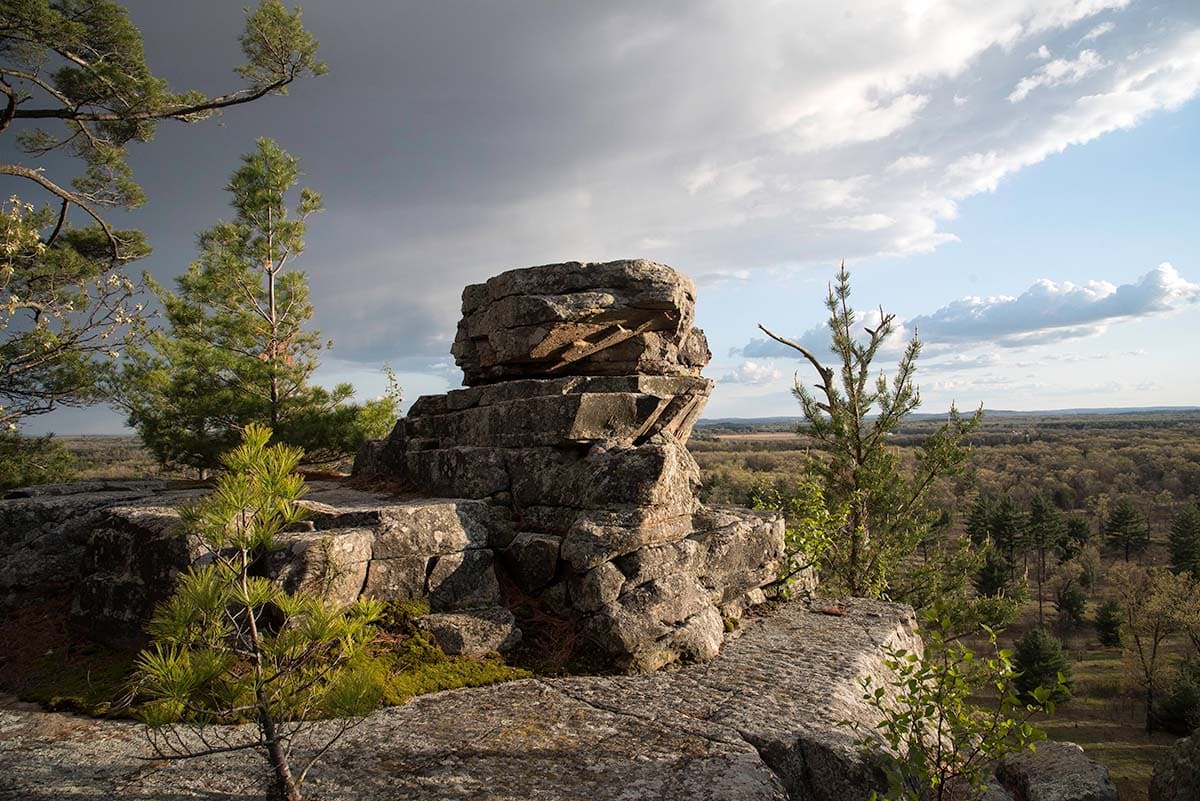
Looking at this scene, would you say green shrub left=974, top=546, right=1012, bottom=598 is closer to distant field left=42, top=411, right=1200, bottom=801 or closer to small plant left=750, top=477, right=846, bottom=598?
distant field left=42, top=411, right=1200, bottom=801

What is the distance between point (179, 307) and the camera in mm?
18438

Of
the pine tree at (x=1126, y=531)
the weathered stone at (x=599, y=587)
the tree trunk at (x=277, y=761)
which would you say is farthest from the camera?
the pine tree at (x=1126, y=531)

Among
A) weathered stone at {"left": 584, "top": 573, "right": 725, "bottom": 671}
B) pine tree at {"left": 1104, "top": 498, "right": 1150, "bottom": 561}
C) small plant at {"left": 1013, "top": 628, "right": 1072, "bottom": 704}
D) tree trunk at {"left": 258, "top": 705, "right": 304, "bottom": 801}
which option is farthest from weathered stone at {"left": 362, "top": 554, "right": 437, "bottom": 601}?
pine tree at {"left": 1104, "top": 498, "right": 1150, "bottom": 561}

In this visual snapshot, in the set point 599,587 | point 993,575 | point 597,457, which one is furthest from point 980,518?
point 599,587

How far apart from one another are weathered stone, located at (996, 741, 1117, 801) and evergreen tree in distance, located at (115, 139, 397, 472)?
1683 cm

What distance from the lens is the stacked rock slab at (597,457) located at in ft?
27.9

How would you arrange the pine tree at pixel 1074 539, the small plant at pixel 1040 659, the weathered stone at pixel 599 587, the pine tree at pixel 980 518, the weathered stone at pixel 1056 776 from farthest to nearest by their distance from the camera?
the pine tree at pixel 1074 539
the pine tree at pixel 980 518
the small plant at pixel 1040 659
the weathered stone at pixel 1056 776
the weathered stone at pixel 599 587

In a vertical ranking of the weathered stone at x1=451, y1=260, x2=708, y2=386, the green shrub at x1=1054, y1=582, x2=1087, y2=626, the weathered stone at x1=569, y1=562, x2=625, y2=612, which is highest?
the weathered stone at x1=451, y1=260, x2=708, y2=386

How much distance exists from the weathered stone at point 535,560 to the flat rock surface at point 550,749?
1756 millimetres

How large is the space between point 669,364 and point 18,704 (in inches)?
403

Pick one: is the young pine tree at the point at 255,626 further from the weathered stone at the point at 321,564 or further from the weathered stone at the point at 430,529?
the weathered stone at the point at 430,529

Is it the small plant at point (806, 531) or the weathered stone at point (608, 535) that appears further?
the small plant at point (806, 531)

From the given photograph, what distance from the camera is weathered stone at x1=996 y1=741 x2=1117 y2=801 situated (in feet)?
27.4

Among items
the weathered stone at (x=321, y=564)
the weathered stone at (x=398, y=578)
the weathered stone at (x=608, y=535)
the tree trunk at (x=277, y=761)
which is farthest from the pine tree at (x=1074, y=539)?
the tree trunk at (x=277, y=761)
